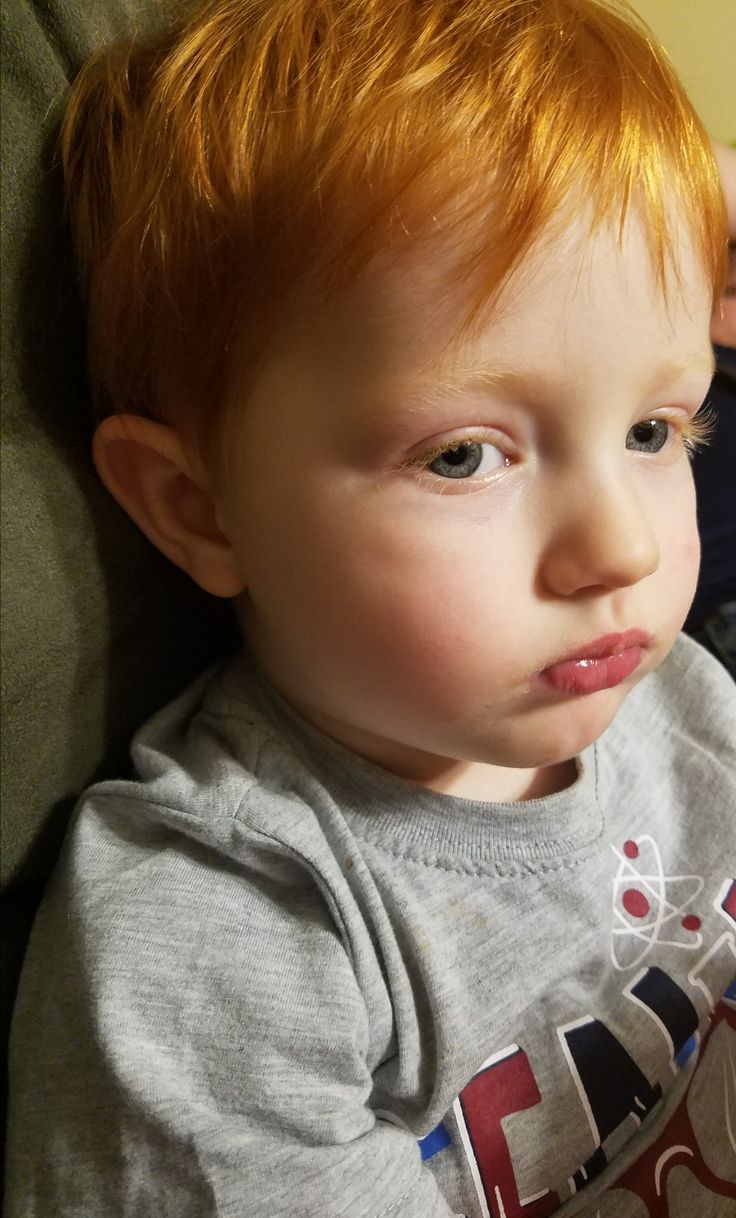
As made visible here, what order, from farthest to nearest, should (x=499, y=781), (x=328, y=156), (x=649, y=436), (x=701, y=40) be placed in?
1. (x=701, y=40)
2. (x=499, y=781)
3. (x=649, y=436)
4. (x=328, y=156)

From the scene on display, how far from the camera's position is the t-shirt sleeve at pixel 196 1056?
50cm

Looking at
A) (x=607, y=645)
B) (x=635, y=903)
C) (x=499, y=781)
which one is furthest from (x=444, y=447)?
(x=635, y=903)

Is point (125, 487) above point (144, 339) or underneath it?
underneath

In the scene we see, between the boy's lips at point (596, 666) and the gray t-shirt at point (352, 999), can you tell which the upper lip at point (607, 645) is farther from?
the gray t-shirt at point (352, 999)

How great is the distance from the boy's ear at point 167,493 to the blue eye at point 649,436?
0.93 ft

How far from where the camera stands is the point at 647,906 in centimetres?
75

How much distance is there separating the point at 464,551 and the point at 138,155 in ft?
1.05

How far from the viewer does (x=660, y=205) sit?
51 centimetres

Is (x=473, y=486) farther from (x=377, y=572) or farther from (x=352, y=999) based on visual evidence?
(x=352, y=999)

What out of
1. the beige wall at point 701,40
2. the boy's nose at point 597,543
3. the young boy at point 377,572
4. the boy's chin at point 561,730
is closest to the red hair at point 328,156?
the young boy at point 377,572

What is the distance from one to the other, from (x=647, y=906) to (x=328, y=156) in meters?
0.62

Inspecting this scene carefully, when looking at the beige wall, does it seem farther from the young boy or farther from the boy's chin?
the boy's chin

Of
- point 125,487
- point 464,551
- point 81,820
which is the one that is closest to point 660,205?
point 464,551

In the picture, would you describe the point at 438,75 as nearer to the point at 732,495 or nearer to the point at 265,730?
the point at 265,730
